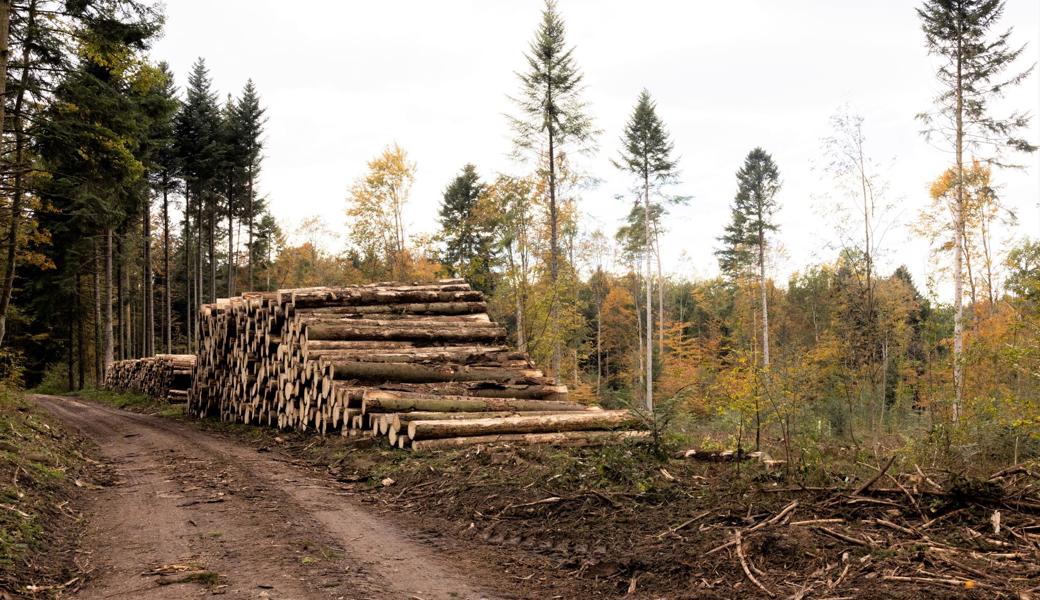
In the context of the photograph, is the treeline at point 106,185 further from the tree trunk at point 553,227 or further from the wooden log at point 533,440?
the tree trunk at point 553,227

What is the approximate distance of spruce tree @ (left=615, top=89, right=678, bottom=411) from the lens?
34500mm

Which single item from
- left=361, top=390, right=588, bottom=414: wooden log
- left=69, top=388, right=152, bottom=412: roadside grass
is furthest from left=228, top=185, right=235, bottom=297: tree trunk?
left=361, top=390, right=588, bottom=414: wooden log

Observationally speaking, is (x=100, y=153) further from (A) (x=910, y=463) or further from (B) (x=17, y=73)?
(A) (x=910, y=463)

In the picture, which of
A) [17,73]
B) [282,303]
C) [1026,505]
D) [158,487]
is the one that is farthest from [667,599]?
[17,73]

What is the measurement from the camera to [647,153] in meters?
34.6

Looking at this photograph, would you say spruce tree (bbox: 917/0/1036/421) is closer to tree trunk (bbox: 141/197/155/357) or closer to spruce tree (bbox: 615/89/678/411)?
spruce tree (bbox: 615/89/678/411)

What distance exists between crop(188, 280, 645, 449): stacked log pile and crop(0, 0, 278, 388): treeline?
4868 millimetres

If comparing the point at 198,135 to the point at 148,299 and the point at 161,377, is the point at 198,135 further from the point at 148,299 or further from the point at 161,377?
the point at 161,377

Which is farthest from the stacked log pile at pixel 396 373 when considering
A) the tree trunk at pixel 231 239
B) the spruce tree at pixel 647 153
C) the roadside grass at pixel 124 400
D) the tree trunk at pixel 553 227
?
the tree trunk at pixel 231 239

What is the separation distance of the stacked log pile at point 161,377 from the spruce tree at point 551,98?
13832mm

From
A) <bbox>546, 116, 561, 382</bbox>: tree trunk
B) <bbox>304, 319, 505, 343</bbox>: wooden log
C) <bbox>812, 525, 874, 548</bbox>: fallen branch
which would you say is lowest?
<bbox>812, 525, 874, 548</bbox>: fallen branch

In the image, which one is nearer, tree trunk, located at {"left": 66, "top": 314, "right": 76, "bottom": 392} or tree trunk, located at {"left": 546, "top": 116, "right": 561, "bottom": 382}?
tree trunk, located at {"left": 546, "top": 116, "right": 561, "bottom": 382}

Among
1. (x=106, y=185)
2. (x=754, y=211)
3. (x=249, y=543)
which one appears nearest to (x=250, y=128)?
(x=106, y=185)

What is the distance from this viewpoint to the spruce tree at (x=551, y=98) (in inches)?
1026
